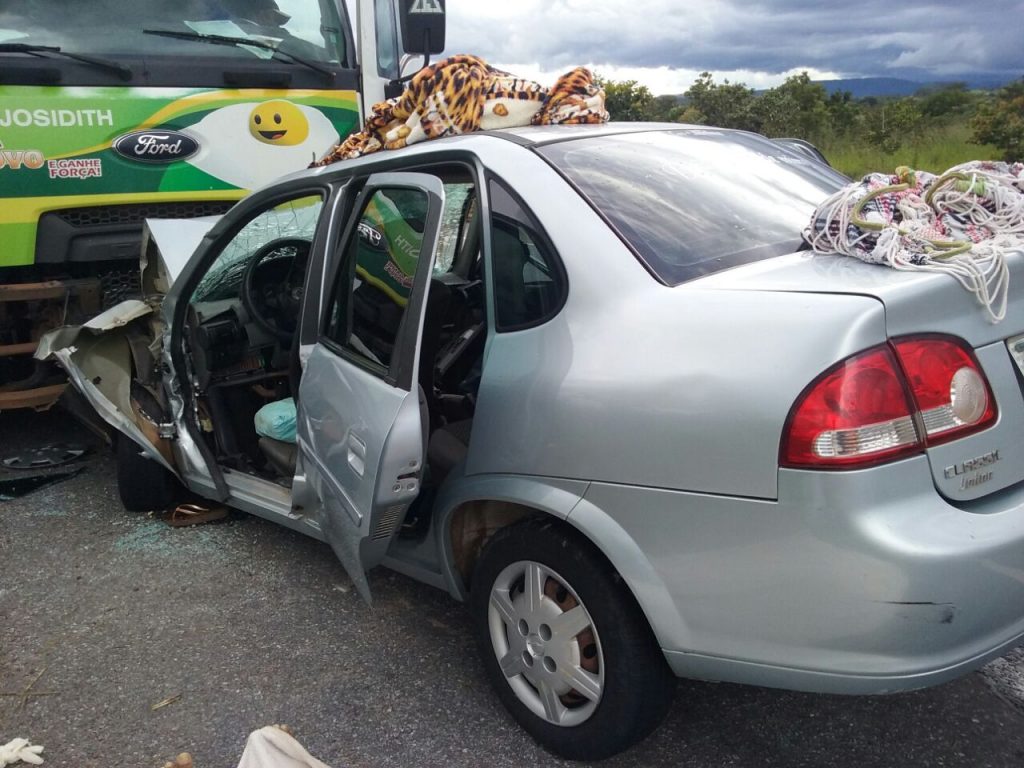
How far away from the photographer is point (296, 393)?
3410 mm

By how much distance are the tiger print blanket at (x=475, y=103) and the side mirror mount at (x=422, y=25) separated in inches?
66.4

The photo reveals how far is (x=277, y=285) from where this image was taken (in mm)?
4027

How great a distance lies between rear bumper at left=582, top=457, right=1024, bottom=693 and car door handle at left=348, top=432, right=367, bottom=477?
89 centimetres

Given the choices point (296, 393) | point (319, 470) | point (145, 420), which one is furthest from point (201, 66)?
point (319, 470)

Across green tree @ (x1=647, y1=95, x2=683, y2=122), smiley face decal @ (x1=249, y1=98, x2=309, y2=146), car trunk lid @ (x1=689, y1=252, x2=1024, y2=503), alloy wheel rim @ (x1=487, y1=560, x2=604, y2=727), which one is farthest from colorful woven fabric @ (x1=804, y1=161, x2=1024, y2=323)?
green tree @ (x1=647, y1=95, x2=683, y2=122)

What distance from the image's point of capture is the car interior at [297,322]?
2754 mm

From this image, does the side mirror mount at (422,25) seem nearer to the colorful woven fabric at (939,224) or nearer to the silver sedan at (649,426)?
the silver sedan at (649,426)

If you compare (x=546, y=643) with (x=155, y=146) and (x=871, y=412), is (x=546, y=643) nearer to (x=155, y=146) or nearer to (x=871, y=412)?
(x=871, y=412)

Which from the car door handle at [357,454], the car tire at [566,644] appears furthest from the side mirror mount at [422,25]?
the car tire at [566,644]

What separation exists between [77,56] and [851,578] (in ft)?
14.5

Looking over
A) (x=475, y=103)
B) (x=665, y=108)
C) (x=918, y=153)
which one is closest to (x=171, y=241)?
(x=475, y=103)

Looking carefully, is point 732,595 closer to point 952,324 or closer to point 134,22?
point 952,324

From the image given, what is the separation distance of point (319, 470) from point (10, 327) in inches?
112

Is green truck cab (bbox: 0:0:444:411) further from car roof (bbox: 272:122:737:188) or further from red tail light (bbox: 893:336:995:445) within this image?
red tail light (bbox: 893:336:995:445)
